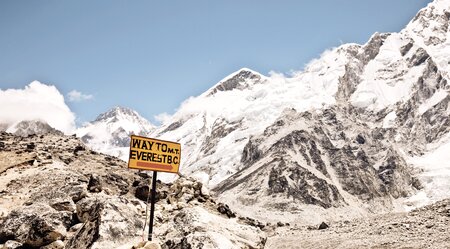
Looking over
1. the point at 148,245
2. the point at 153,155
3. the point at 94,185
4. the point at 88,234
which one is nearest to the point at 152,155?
the point at 153,155

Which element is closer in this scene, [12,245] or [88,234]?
[88,234]

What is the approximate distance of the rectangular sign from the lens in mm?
17688

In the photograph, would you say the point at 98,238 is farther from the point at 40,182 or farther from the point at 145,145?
the point at 40,182

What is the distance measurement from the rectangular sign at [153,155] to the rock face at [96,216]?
2677 mm

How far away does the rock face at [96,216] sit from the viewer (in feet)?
60.2

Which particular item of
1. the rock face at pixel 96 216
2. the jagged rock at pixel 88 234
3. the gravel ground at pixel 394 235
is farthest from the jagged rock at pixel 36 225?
the gravel ground at pixel 394 235

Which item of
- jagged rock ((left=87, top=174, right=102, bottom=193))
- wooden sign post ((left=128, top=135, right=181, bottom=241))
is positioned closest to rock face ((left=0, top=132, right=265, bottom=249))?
jagged rock ((left=87, top=174, right=102, bottom=193))

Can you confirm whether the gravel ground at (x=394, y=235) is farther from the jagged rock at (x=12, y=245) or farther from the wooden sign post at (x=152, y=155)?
the jagged rock at (x=12, y=245)

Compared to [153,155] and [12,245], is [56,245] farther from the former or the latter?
[153,155]

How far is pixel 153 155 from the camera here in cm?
1812

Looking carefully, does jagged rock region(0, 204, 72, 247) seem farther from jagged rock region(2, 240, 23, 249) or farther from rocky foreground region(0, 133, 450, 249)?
jagged rock region(2, 240, 23, 249)

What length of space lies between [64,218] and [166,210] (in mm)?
7909

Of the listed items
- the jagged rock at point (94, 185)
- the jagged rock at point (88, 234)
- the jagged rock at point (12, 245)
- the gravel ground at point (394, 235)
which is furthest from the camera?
the jagged rock at point (94, 185)

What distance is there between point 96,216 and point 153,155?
3790 mm
